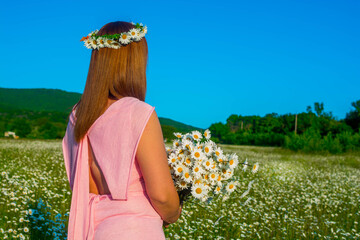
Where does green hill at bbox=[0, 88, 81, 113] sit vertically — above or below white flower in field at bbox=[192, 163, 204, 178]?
above

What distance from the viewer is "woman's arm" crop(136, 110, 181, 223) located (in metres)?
1.74

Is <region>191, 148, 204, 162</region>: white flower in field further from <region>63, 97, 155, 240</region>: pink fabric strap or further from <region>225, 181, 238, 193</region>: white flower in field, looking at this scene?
<region>63, 97, 155, 240</region>: pink fabric strap

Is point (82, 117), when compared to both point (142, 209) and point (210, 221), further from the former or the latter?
point (210, 221)

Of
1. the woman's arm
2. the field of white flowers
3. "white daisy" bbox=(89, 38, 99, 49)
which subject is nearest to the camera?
the woman's arm

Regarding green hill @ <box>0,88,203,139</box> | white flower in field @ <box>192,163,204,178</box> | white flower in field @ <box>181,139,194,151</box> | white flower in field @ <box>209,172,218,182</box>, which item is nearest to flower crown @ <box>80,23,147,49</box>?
white flower in field @ <box>181,139,194,151</box>

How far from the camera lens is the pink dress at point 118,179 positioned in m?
1.75

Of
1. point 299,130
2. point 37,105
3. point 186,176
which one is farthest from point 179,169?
point 37,105

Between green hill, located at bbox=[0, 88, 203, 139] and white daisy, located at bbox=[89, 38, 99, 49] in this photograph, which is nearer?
white daisy, located at bbox=[89, 38, 99, 49]

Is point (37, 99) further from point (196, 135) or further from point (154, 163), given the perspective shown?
point (154, 163)

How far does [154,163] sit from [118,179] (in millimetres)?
209

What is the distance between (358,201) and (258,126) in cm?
3678

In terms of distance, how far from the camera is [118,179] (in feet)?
5.82

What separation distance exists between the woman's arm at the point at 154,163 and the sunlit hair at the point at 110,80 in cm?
25

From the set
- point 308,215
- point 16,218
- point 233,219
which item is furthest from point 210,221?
point 16,218
